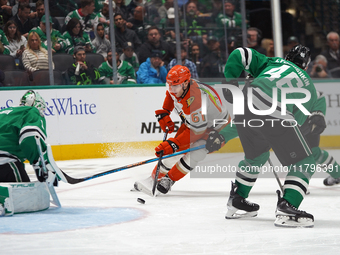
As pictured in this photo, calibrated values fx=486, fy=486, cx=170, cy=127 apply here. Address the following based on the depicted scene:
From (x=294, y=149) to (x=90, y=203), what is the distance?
151 centimetres

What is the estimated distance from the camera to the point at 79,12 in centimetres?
645

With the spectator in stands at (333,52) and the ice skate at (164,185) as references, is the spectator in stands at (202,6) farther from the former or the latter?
the ice skate at (164,185)

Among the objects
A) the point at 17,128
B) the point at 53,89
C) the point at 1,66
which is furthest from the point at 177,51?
the point at 17,128

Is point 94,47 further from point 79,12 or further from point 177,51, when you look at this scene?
point 177,51

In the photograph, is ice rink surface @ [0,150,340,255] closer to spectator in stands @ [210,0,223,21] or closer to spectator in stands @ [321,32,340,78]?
spectator in stands @ [210,0,223,21]

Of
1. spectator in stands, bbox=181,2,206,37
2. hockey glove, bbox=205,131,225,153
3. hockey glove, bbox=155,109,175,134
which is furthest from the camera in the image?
spectator in stands, bbox=181,2,206,37

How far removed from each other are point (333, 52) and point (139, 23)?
10.3 feet

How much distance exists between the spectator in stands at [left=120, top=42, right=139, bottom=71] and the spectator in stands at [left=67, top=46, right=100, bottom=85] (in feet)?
1.52

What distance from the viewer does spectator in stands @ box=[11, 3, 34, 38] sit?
617 cm

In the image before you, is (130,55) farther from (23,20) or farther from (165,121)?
(165,121)

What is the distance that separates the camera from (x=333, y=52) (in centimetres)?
765

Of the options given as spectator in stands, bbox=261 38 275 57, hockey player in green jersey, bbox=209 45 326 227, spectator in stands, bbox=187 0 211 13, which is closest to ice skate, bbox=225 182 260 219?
hockey player in green jersey, bbox=209 45 326 227

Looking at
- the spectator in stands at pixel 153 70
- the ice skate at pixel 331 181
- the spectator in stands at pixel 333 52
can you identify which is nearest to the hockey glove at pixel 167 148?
the ice skate at pixel 331 181

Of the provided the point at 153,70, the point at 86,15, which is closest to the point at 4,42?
the point at 86,15
